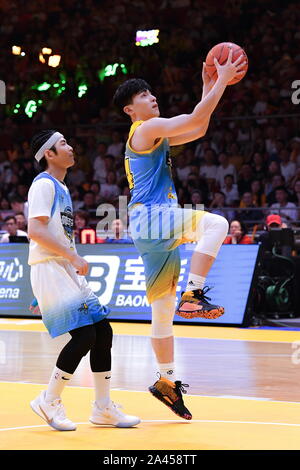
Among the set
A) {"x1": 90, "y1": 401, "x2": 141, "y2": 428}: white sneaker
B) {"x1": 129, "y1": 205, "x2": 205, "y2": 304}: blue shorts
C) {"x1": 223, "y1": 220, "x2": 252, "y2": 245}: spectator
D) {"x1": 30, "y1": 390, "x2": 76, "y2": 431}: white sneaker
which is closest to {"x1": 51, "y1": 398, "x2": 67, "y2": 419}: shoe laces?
{"x1": 30, "y1": 390, "x2": 76, "y2": 431}: white sneaker

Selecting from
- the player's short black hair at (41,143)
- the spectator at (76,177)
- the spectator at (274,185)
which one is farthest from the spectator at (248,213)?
the player's short black hair at (41,143)

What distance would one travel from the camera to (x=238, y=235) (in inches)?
570

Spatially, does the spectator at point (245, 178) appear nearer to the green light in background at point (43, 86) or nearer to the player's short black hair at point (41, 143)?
the green light in background at point (43, 86)

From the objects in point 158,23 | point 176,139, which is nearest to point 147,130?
point 176,139

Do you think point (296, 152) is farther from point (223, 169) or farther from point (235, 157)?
point (223, 169)

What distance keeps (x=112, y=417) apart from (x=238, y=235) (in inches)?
346

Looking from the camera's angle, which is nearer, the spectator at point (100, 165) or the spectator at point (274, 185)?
the spectator at point (274, 185)

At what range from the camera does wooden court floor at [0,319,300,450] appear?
5.46 metres

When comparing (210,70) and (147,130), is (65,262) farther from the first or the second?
(210,70)

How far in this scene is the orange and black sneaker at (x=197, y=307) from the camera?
582cm

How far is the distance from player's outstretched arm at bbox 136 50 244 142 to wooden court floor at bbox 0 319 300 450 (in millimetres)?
1974

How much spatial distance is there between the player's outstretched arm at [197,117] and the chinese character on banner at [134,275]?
7954 millimetres

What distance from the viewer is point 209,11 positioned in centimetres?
2112
